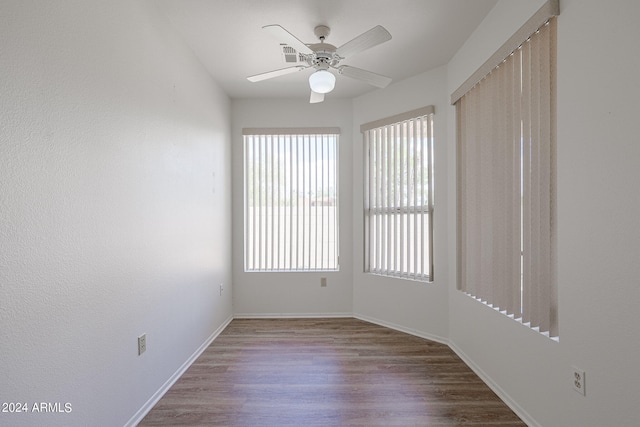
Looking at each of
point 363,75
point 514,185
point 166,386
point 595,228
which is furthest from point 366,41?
point 166,386

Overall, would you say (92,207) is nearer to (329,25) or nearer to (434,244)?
(329,25)

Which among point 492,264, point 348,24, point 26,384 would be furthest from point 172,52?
point 492,264

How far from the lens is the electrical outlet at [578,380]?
5.02 ft

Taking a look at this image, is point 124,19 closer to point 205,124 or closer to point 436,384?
point 205,124

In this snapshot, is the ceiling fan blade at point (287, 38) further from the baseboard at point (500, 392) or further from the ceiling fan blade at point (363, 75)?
the baseboard at point (500, 392)

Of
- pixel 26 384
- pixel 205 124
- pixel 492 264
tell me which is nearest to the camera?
pixel 26 384

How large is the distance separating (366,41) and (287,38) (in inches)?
19.2

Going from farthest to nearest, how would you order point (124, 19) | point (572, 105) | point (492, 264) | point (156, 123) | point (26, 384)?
point (492, 264) → point (156, 123) → point (124, 19) → point (572, 105) → point (26, 384)

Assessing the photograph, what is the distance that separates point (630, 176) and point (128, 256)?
2408 mm

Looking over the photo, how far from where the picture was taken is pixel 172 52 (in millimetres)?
2477

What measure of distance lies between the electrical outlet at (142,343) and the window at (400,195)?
2.47m

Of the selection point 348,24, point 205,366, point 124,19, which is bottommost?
point 205,366

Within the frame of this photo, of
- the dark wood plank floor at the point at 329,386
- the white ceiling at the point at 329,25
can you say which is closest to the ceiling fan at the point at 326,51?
the white ceiling at the point at 329,25

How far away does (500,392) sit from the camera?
2.21 metres
